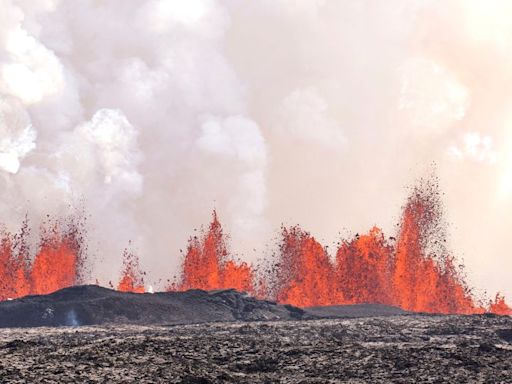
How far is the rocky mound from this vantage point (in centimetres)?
5169

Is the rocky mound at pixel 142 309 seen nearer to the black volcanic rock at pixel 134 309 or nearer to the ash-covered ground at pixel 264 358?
the black volcanic rock at pixel 134 309

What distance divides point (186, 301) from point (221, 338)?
24873 millimetres

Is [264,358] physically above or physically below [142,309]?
below

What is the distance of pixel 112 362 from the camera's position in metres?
24.2

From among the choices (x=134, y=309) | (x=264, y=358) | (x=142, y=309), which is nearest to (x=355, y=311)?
(x=142, y=309)

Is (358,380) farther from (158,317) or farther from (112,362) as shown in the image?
(158,317)

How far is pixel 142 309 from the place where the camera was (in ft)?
173

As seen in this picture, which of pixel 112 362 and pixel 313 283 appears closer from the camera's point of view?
pixel 112 362

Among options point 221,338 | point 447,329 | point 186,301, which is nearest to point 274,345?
point 221,338

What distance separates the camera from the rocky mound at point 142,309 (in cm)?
5169

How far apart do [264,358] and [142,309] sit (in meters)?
26.4

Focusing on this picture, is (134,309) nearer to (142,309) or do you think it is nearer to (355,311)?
(142,309)

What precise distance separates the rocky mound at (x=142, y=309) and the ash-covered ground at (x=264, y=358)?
A: 619 inches

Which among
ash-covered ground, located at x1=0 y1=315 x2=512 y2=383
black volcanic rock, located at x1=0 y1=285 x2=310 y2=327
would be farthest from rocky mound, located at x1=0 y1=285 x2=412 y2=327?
ash-covered ground, located at x1=0 y1=315 x2=512 y2=383
